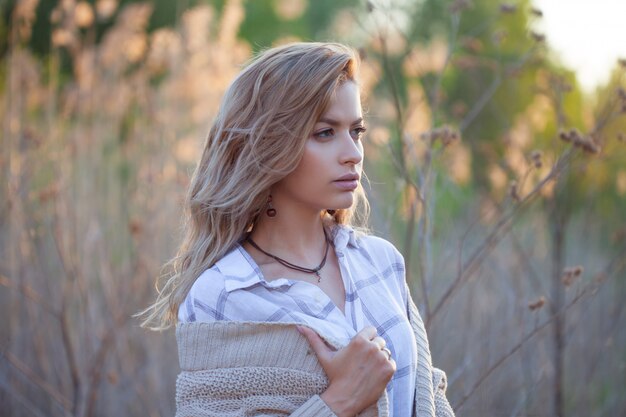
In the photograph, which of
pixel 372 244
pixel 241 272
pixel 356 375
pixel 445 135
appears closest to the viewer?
pixel 356 375

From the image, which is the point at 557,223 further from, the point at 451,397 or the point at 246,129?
the point at 246,129

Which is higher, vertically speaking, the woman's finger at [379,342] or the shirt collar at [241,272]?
the shirt collar at [241,272]

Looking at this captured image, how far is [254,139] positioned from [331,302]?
41 centimetres

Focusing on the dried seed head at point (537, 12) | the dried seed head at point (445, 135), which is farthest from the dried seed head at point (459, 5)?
the dried seed head at point (445, 135)

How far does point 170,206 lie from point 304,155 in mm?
2502

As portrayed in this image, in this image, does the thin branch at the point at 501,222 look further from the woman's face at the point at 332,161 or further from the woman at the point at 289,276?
the woman's face at the point at 332,161

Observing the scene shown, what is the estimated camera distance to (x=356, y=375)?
66.8 inches

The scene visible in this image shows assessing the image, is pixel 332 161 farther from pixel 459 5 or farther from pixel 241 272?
pixel 459 5

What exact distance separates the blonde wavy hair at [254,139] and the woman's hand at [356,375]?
15.6 inches

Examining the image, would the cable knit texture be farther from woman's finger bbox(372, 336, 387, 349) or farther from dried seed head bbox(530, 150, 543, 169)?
dried seed head bbox(530, 150, 543, 169)

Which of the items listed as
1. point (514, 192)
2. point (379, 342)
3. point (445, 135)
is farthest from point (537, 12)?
point (379, 342)

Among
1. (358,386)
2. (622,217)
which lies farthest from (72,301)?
(622,217)

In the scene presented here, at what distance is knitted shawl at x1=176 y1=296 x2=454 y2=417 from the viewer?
5.65 ft

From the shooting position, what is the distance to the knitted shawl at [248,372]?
5.65ft
